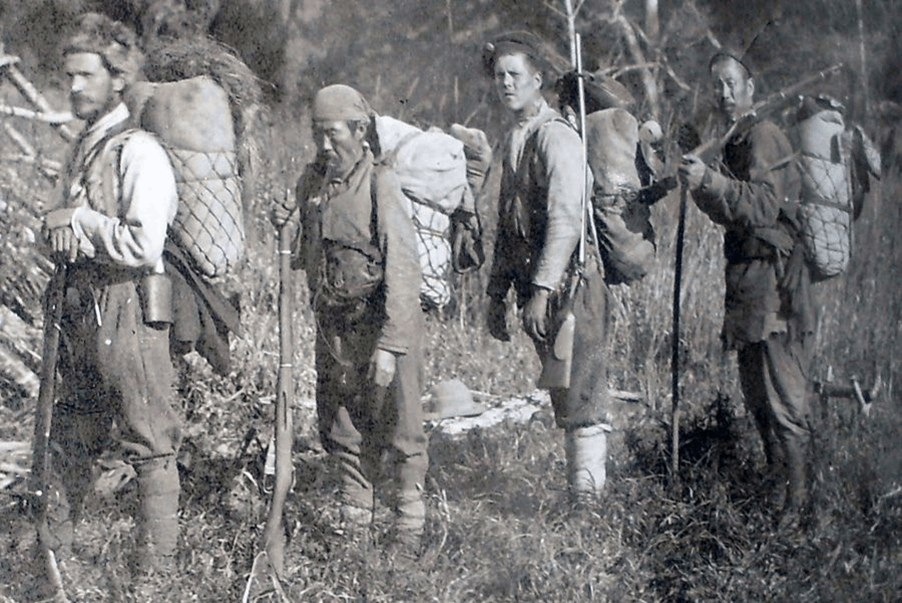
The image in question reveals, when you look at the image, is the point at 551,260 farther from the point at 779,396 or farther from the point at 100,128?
the point at 100,128

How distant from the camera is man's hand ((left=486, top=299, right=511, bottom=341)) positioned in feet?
14.2

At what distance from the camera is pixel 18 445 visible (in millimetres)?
4156

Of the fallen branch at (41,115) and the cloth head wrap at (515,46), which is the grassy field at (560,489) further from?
the cloth head wrap at (515,46)

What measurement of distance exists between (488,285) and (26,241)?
1.53 metres

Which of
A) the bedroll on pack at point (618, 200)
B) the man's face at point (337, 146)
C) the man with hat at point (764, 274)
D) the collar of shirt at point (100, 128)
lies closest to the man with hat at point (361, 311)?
the man's face at point (337, 146)

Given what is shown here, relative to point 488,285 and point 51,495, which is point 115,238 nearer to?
point 51,495

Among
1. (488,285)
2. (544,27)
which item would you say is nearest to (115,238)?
(488,285)

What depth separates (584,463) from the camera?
172 inches

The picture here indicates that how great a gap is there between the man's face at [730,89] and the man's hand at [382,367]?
1465 mm

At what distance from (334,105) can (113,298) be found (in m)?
0.95

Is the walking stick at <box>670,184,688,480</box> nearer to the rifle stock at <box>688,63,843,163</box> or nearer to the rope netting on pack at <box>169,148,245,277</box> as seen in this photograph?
the rifle stock at <box>688,63,843,163</box>

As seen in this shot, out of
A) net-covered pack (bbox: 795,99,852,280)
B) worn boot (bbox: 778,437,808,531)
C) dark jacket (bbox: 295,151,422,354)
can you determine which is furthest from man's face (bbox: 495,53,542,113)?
worn boot (bbox: 778,437,808,531)

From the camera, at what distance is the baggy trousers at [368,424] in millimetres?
4176

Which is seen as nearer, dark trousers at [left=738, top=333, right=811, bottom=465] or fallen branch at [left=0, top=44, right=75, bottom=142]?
fallen branch at [left=0, top=44, right=75, bottom=142]
